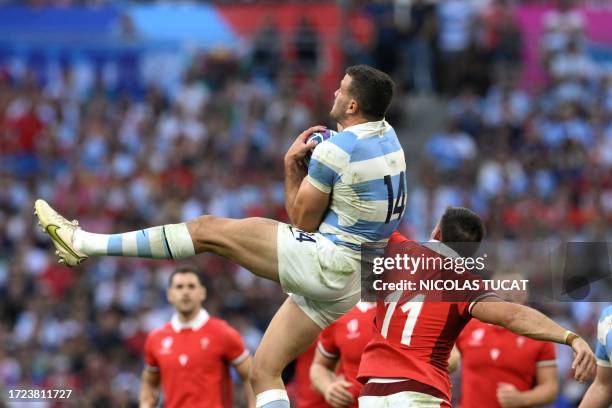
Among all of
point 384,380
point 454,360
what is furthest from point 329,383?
point 384,380

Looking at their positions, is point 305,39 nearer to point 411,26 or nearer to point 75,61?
point 411,26

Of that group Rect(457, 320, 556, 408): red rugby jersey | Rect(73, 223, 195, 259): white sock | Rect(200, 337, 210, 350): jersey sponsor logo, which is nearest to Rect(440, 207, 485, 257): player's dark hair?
Rect(73, 223, 195, 259): white sock

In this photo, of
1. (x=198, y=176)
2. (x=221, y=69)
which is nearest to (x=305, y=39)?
(x=221, y=69)

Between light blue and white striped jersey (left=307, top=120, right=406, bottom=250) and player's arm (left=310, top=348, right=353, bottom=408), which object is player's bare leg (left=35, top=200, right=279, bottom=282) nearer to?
light blue and white striped jersey (left=307, top=120, right=406, bottom=250)

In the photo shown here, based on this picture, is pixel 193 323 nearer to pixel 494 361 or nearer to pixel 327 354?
pixel 327 354

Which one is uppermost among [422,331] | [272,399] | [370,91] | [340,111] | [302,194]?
[370,91]

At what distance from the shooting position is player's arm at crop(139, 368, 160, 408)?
456 inches

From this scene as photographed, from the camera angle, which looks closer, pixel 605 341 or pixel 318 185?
pixel 318 185

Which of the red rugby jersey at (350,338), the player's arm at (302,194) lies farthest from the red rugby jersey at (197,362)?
the player's arm at (302,194)

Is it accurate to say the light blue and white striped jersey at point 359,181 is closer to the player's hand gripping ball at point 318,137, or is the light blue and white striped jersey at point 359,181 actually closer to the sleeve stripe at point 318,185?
the sleeve stripe at point 318,185

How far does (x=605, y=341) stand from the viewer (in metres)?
9.13

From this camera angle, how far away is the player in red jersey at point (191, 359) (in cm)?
1152

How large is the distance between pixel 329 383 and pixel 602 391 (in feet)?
7.80

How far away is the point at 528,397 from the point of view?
11.3 meters
